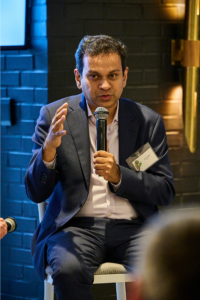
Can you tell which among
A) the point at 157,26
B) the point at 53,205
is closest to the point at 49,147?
the point at 53,205

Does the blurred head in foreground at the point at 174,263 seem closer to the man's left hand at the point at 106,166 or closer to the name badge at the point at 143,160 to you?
the man's left hand at the point at 106,166

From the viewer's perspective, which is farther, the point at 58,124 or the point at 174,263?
the point at 58,124

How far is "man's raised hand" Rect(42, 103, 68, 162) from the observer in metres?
1.49

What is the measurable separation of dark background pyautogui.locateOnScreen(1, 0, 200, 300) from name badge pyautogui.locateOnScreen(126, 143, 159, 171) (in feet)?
2.33

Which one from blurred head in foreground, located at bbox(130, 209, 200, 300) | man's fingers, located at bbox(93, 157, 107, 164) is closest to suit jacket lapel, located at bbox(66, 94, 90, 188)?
man's fingers, located at bbox(93, 157, 107, 164)

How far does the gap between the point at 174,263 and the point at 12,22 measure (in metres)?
2.12

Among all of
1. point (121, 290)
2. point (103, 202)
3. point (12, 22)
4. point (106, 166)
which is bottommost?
point (121, 290)

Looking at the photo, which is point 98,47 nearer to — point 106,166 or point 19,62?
point 106,166

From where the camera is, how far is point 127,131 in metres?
1.81

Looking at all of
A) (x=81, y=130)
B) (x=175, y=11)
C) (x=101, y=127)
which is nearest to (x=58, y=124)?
(x=101, y=127)

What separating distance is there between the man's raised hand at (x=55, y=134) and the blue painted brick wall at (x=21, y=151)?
0.75 metres

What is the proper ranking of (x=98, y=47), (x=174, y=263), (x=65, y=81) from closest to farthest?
(x=174, y=263) → (x=98, y=47) → (x=65, y=81)

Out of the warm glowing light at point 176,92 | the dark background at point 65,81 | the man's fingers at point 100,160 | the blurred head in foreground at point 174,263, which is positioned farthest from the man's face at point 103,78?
the blurred head in foreground at point 174,263

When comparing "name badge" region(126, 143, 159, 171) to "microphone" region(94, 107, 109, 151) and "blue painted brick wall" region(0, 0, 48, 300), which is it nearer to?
"microphone" region(94, 107, 109, 151)
